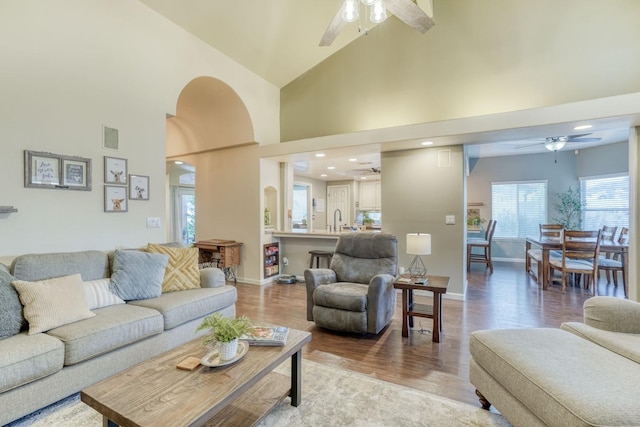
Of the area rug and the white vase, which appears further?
the area rug

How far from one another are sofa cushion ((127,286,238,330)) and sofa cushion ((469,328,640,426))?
2277 mm

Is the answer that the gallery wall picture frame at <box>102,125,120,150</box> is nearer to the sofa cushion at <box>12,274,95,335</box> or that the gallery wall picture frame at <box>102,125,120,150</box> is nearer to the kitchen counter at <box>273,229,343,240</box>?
the sofa cushion at <box>12,274,95,335</box>

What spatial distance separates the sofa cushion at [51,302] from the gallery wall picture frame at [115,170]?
1277 millimetres

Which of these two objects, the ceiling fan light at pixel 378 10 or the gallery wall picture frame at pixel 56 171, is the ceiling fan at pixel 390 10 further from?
the gallery wall picture frame at pixel 56 171

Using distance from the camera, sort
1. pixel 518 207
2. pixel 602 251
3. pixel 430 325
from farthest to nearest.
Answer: pixel 518 207, pixel 602 251, pixel 430 325

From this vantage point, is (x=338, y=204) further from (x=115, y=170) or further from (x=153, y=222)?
(x=115, y=170)

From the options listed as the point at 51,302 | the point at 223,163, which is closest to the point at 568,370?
the point at 51,302

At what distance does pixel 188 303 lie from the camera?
2691 mm

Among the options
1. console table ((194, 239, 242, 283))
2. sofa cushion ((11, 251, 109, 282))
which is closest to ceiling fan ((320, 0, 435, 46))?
sofa cushion ((11, 251, 109, 282))

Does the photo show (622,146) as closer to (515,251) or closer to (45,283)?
(515,251)

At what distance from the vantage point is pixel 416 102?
455 cm

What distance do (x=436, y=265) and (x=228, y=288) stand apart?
→ 9.94 ft

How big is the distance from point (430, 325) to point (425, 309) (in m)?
0.27

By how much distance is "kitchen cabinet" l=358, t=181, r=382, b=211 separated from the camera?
32.7 feet
